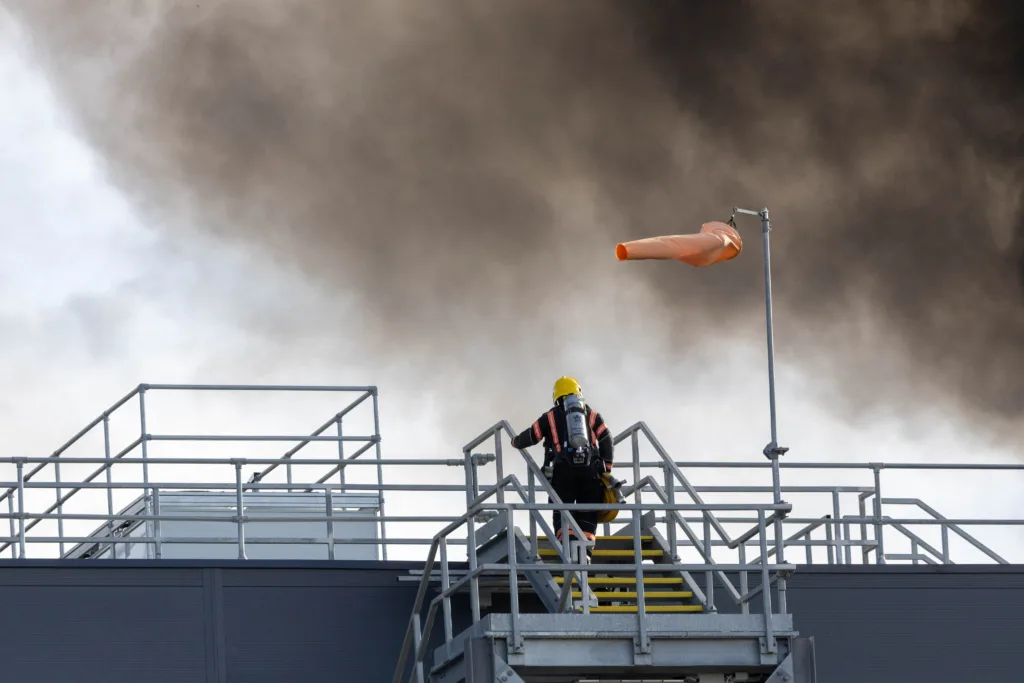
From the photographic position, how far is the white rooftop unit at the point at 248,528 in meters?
23.8

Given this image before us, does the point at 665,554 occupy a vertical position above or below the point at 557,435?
below

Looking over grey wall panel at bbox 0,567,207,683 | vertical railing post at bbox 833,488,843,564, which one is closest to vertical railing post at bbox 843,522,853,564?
vertical railing post at bbox 833,488,843,564

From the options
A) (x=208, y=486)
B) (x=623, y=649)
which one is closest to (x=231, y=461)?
(x=208, y=486)

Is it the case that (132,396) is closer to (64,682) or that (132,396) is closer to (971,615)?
(64,682)

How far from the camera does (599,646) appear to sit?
17.7 metres

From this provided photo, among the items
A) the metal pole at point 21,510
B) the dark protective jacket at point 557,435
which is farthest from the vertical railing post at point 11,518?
the dark protective jacket at point 557,435

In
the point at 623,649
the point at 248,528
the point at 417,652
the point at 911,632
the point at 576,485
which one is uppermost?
the point at 248,528

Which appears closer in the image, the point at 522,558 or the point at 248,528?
the point at 522,558

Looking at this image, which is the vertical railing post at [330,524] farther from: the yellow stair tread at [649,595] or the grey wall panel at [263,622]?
the yellow stair tread at [649,595]

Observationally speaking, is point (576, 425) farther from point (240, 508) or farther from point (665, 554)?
point (240, 508)

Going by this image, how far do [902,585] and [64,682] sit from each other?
29.8 ft

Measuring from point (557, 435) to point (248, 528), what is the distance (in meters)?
6.38

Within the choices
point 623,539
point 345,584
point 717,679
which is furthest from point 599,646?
point 345,584

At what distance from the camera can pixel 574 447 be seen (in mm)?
19891
